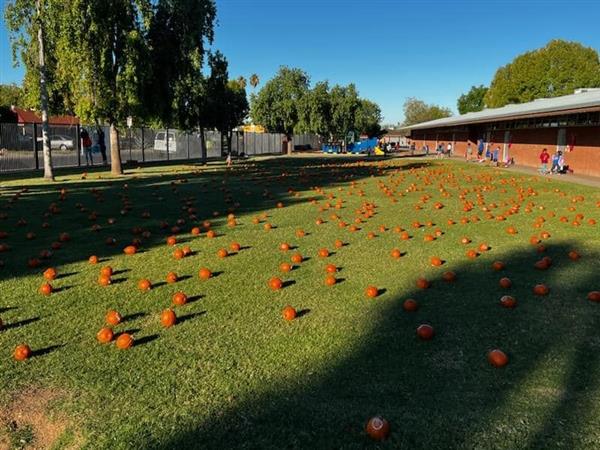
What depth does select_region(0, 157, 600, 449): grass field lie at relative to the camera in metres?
2.65

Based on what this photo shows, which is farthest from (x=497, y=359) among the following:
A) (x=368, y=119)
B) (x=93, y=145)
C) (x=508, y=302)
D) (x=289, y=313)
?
(x=368, y=119)

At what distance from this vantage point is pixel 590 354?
3518mm

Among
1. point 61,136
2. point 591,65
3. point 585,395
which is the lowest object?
point 585,395

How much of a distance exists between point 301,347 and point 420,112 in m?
152

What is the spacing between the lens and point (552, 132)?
28.6 meters

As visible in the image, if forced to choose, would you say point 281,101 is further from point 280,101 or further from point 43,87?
point 43,87

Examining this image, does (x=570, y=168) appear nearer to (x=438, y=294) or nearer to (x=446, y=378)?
(x=438, y=294)

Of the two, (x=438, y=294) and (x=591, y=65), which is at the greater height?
(x=591, y=65)

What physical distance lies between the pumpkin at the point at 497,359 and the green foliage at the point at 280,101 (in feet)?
172

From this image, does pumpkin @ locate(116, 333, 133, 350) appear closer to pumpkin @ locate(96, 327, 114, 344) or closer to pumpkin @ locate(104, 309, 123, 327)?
pumpkin @ locate(96, 327, 114, 344)

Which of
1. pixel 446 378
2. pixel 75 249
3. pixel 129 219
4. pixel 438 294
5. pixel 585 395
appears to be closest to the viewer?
pixel 585 395

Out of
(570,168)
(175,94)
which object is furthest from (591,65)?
(175,94)

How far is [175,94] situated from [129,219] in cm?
1303

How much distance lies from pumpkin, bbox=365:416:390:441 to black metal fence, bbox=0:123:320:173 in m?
19.0
